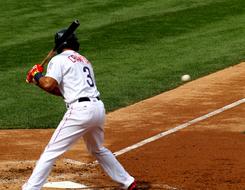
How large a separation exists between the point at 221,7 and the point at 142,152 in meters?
14.2

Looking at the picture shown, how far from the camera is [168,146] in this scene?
10719 millimetres

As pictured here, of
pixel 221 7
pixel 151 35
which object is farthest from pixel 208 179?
pixel 221 7

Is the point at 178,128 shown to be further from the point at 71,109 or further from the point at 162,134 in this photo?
the point at 71,109

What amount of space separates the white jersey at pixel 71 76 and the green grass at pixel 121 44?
442cm

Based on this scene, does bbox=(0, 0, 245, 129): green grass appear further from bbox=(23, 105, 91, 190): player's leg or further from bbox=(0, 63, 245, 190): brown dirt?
bbox=(23, 105, 91, 190): player's leg

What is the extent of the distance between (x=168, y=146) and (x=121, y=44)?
9.43m

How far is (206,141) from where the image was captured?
1095cm

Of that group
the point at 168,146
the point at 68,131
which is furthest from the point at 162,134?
the point at 68,131

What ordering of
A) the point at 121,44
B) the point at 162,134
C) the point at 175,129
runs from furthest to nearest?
1. the point at 121,44
2. the point at 175,129
3. the point at 162,134

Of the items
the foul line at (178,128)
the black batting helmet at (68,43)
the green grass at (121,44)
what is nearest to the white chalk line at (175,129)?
the foul line at (178,128)

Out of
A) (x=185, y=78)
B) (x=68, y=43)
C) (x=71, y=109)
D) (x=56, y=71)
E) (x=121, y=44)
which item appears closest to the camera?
(x=56, y=71)

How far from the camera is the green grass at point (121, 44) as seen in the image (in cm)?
A: 1441

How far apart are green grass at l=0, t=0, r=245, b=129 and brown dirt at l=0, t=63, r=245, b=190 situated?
2.85 feet

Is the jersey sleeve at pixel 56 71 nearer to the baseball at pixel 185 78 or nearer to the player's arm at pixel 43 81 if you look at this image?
the player's arm at pixel 43 81
